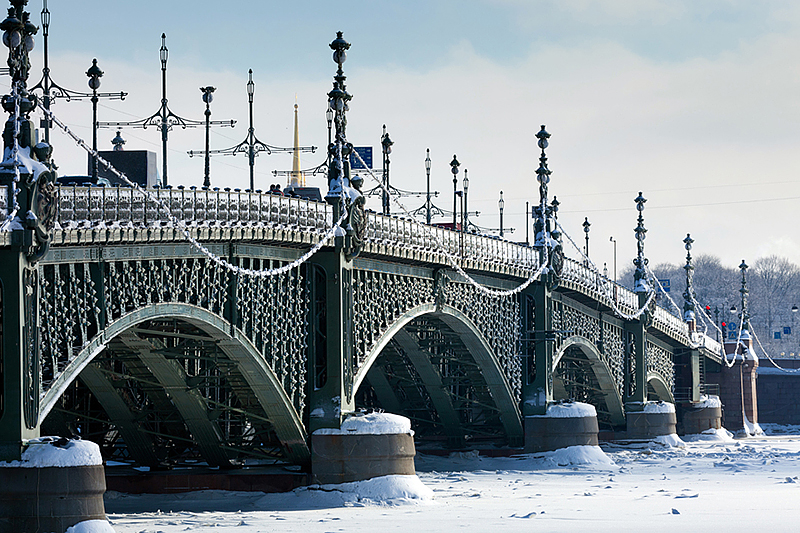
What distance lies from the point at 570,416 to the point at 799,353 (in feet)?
384

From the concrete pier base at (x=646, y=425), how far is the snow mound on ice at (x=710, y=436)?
8.34 meters

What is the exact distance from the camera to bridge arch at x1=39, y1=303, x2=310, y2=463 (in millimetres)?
27047

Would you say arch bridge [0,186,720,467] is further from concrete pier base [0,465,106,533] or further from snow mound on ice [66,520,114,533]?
snow mound on ice [66,520,114,533]

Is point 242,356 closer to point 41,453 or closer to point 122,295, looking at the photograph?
point 122,295

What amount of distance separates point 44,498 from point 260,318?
10.5m

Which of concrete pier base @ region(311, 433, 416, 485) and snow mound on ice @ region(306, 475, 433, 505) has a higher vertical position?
concrete pier base @ region(311, 433, 416, 485)

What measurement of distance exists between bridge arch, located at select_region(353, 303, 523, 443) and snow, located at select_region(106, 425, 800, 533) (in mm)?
3079

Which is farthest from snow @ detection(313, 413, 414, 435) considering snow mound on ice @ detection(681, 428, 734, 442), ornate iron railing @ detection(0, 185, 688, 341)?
snow mound on ice @ detection(681, 428, 734, 442)

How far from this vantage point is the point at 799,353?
161 meters

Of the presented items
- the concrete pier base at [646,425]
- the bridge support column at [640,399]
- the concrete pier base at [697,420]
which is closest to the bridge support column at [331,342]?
the concrete pier base at [646,425]

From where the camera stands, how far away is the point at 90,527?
23.6 metres

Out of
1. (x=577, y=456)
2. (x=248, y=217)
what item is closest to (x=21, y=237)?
(x=248, y=217)

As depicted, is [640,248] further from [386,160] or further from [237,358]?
[237,358]

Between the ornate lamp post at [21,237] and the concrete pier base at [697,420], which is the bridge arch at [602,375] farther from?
the ornate lamp post at [21,237]
